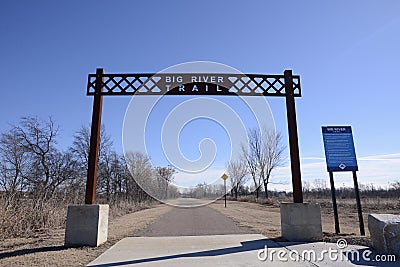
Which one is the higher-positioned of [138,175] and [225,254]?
[138,175]

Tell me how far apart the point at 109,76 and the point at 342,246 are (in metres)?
8.62

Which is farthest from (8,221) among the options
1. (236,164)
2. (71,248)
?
(236,164)

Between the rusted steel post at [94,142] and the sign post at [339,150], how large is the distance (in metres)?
7.71

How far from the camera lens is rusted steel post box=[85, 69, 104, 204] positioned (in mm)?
9180

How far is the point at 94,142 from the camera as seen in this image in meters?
9.62

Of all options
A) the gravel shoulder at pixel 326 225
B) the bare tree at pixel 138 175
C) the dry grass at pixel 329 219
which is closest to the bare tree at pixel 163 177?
the bare tree at pixel 138 175

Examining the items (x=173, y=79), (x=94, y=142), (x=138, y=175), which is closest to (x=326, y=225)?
(x=173, y=79)

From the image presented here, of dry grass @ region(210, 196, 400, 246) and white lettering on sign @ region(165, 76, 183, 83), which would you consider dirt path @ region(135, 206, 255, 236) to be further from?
white lettering on sign @ region(165, 76, 183, 83)

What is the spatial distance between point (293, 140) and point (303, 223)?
2.63m

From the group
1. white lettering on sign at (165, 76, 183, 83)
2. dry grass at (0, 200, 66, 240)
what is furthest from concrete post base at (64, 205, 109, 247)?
white lettering on sign at (165, 76, 183, 83)

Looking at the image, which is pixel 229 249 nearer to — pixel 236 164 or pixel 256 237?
pixel 256 237

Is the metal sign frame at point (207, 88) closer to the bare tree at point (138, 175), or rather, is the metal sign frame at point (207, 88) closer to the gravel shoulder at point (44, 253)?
the gravel shoulder at point (44, 253)

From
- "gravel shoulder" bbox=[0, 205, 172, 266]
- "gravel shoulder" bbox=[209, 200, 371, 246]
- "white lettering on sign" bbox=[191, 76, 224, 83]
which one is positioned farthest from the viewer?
"white lettering on sign" bbox=[191, 76, 224, 83]

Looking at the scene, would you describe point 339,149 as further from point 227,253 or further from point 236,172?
point 236,172
